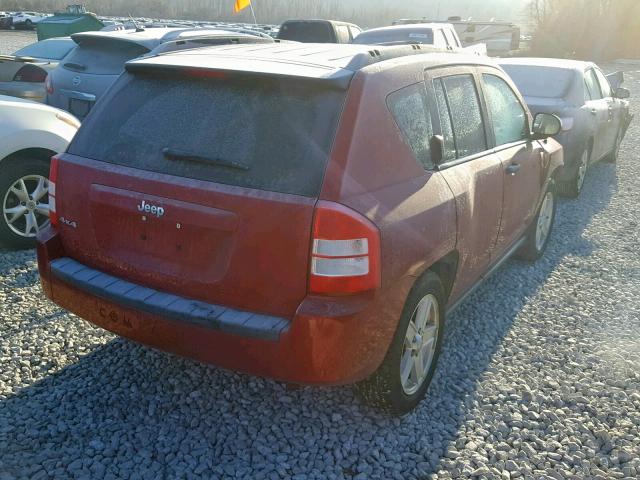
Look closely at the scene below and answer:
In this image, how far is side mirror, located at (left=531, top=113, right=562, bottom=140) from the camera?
488 centimetres

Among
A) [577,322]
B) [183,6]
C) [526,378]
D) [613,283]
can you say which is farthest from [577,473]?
[183,6]

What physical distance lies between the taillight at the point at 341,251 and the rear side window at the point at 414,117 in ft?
2.15

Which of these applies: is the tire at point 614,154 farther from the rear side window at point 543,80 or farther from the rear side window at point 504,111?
the rear side window at point 504,111

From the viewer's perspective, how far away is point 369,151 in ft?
9.02

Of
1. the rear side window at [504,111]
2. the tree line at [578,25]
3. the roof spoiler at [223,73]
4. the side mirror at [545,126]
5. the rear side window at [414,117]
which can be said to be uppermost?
the roof spoiler at [223,73]

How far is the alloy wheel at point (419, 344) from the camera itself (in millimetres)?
3174

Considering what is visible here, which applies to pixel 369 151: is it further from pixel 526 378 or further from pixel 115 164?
pixel 526 378

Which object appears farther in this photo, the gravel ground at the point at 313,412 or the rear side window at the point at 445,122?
the rear side window at the point at 445,122

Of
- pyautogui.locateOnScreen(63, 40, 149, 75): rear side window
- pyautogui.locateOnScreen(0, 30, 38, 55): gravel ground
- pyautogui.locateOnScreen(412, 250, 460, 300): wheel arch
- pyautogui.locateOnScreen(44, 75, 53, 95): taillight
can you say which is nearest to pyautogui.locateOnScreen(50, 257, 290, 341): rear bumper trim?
pyautogui.locateOnScreen(412, 250, 460, 300): wheel arch

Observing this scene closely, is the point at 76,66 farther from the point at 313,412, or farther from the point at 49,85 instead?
the point at 313,412

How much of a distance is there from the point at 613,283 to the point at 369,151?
11.6 ft

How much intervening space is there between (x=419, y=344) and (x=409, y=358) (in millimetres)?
93

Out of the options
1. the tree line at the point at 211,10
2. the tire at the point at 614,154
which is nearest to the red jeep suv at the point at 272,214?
the tire at the point at 614,154

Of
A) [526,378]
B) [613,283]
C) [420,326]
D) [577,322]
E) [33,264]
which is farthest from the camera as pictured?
[613,283]
